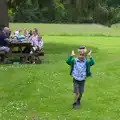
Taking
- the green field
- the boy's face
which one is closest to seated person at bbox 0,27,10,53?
the green field

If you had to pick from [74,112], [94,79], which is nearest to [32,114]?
[74,112]

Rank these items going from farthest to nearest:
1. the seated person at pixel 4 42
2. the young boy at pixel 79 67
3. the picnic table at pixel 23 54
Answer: the picnic table at pixel 23 54 < the seated person at pixel 4 42 < the young boy at pixel 79 67

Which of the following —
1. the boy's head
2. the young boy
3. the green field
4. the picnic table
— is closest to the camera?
the green field

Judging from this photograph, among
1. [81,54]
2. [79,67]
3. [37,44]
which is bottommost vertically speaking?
[37,44]

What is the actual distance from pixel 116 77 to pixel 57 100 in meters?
4.43

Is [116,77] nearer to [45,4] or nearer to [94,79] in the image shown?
[94,79]

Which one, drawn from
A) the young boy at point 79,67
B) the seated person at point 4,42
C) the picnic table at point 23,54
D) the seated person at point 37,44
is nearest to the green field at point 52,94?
the young boy at point 79,67

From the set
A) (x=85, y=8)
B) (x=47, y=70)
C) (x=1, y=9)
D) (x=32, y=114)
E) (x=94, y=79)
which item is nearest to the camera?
(x=32, y=114)

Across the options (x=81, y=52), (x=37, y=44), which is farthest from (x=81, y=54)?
(x=37, y=44)

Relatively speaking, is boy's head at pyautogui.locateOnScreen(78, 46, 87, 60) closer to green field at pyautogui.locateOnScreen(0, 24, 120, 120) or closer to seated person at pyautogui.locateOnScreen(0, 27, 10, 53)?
green field at pyautogui.locateOnScreen(0, 24, 120, 120)

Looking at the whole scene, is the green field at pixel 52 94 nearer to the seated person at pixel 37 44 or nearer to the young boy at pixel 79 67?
the young boy at pixel 79 67

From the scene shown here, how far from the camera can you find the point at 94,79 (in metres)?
15.4

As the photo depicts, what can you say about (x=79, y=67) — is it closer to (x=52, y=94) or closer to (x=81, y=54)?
(x=81, y=54)

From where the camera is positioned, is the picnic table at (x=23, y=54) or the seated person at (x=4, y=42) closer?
the seated person at (x=4, y=42)
